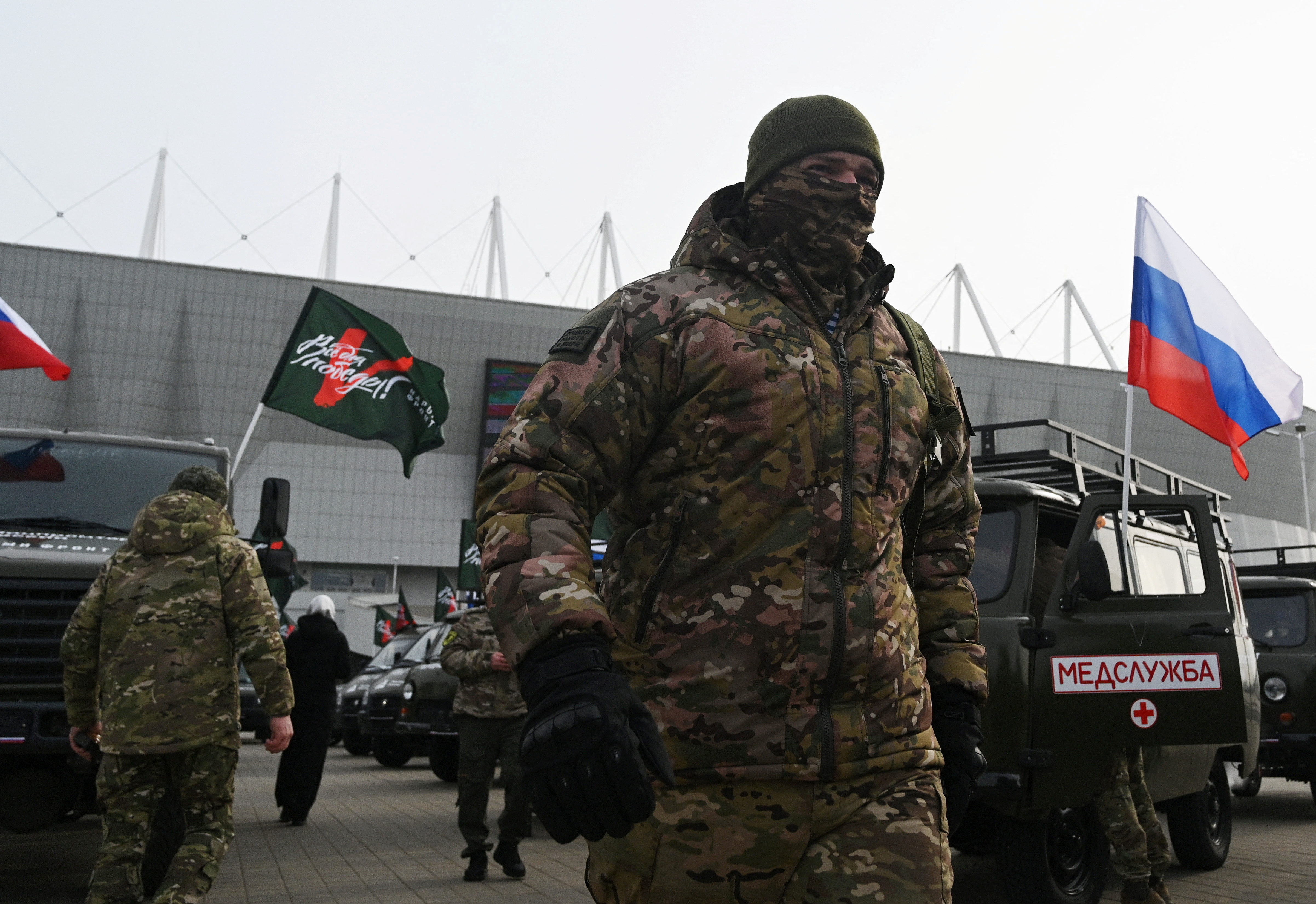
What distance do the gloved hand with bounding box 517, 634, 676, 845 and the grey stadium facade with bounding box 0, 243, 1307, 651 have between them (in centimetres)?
6003

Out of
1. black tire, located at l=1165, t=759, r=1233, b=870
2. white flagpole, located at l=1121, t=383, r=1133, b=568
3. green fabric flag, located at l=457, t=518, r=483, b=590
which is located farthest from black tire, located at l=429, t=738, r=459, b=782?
white flagpole, located at l=1121, t=383, r=1133, b=568

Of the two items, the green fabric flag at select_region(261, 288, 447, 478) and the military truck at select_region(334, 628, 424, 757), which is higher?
the green fabric flag at select_region(261, 288, 447, 478)

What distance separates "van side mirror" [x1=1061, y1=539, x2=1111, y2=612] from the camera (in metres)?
5.43

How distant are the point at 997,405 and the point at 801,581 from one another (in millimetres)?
75860

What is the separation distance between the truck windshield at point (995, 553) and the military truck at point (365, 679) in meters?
12.6

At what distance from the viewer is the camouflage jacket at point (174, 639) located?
207 inches

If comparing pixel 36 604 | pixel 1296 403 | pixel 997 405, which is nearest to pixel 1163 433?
pixel 997 405

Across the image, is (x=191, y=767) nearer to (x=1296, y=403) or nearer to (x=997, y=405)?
(x=1296, y=403)

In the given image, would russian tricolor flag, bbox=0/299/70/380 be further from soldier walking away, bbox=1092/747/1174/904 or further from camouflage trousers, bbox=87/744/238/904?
soldier walking away, bbox=1092/747/1174/904

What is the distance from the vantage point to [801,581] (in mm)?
2371

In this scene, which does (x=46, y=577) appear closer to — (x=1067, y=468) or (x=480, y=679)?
(x=480, y=679)

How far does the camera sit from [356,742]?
21.0 m

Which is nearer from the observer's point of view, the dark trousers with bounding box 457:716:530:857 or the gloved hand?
the gloved hand

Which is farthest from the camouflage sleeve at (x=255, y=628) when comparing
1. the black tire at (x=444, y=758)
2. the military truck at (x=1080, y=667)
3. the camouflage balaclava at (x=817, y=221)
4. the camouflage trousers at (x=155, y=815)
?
the black tire at (x=444, y=758)
